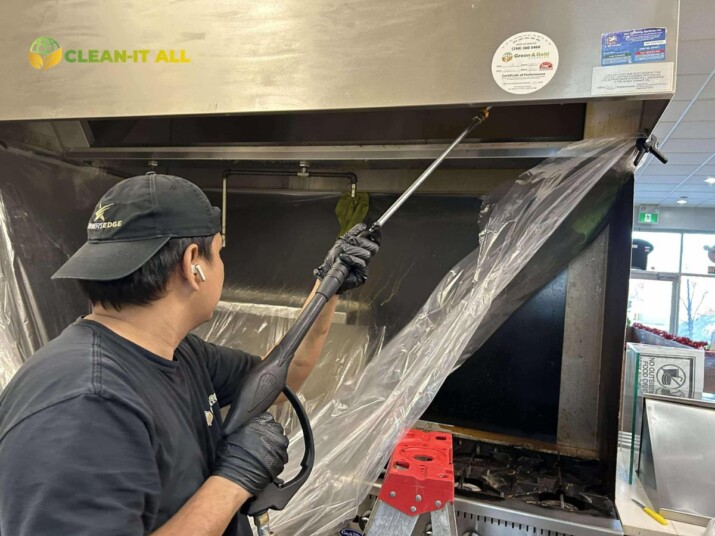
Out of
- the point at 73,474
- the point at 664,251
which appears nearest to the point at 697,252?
the point at 664,251

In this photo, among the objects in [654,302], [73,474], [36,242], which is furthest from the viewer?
[654,302]

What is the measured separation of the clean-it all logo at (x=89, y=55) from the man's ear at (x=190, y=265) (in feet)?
1.45

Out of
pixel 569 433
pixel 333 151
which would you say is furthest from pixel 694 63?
pixel 333 151

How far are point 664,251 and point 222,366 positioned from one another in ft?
27.7

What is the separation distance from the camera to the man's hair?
2.01 ft

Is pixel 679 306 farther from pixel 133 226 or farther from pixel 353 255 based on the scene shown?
pixel 133 226

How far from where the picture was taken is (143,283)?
0.62 m

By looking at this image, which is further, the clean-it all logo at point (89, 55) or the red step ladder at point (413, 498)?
the clean-it all logo at point (89, 55)

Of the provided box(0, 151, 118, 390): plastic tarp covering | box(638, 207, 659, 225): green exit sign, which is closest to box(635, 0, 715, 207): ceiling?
box(638, 207, 659, 225): green exit sign

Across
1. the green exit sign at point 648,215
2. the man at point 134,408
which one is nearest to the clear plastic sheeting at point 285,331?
the man at point 134,408

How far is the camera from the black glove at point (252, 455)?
2.10 ft

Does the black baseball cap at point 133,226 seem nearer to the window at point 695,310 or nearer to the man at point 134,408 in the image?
the man at point 134,408

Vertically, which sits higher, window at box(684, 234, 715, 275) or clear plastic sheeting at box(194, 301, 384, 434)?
window at box(684, 234, 715, 275)

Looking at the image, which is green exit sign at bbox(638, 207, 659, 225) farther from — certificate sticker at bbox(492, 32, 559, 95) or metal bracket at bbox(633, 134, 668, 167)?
certificate sticker at bbox(492, 32, 559, 95)
